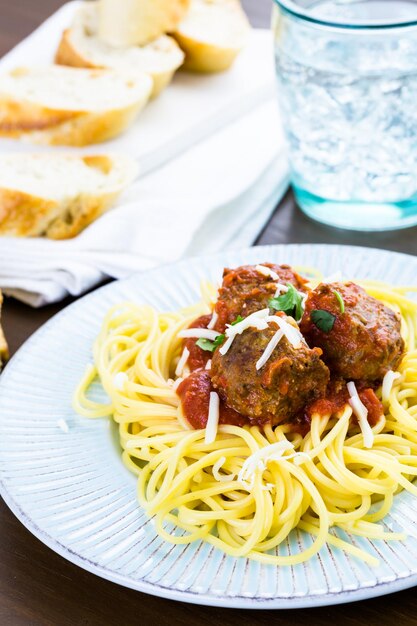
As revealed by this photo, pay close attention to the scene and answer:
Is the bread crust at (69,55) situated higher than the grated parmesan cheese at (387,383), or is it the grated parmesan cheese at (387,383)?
the grated parmesan cheese at (387,383)

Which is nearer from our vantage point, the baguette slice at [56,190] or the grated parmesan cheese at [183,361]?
the grated parmesan cheese at [183,361]

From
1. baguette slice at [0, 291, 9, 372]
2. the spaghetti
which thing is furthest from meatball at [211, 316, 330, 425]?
baguette slice at [0, 291, 9, 372]

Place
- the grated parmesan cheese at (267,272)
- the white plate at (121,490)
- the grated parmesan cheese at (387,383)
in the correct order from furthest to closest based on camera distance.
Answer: the grated parmesan cheese at (267,272) → the grated parmesan cheese at (387,383) → the white plate at (121,490)

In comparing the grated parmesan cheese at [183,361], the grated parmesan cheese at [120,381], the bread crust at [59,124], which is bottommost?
the bread crust at [59,124]

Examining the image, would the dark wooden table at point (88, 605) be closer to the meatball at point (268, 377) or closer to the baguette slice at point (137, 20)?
the meatball at point (268, 377)

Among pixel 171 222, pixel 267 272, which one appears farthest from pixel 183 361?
pixel 171 222

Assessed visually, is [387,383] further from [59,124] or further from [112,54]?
[112,54]

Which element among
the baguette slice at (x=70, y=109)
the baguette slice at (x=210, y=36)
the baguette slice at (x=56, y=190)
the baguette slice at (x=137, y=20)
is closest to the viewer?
the baguette slice at (x=56, y=190)

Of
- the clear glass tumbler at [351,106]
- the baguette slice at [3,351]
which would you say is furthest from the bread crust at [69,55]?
the baguette slice at [3,351]
